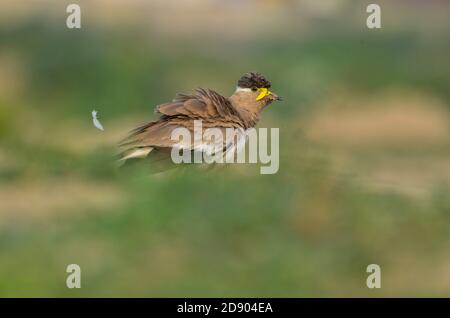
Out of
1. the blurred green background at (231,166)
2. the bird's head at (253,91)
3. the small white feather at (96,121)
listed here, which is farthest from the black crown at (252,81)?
the small white feather at (96,121)

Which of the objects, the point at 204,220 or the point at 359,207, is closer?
the point at 204,220

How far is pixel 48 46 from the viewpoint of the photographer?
1188 centimetres

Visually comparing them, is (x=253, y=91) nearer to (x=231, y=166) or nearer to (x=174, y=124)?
(x=231, y=166)

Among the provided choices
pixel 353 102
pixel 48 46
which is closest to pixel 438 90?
pixel 353 102

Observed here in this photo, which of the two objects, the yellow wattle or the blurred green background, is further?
the yellow wattle

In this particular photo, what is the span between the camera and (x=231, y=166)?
288 inches

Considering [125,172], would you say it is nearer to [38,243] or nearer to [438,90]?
[38,243]

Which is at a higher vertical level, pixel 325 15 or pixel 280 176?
pixel 325 15

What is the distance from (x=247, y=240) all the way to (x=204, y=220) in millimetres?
258

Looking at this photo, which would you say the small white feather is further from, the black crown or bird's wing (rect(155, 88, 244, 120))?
bird's wing (rect(155, 88, 244, 120))

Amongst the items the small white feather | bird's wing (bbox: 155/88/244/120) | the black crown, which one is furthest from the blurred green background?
the black crown

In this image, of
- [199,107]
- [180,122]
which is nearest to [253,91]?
[199,107]

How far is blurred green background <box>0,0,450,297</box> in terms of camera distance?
6.23m

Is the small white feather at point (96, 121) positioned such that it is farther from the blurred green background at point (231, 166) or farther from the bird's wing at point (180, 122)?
the bird's wing at point (180, 122)
